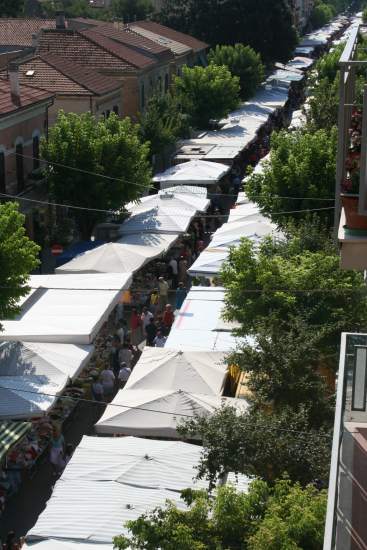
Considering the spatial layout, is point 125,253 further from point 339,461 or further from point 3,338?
point 339,461

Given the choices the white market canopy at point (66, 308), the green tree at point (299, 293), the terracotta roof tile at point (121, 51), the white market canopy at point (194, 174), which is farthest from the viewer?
the terracotta roof tile at point (121, 51)

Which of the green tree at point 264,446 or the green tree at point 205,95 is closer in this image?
the green tree at point 264,446

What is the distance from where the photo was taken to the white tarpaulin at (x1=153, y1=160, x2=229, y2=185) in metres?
35.8

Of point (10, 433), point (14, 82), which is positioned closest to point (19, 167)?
point (14, 82)

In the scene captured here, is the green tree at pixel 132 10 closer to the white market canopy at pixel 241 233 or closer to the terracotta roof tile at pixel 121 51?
the terracotta roof tile at pixel 121 51

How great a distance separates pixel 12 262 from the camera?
1942 cm

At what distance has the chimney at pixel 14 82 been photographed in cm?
3173

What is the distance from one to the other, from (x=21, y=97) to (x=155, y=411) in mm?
18038

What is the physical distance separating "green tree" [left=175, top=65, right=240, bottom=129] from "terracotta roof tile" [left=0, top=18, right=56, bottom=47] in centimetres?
1087

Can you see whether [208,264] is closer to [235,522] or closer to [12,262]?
[12,262]

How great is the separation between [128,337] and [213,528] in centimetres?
1390

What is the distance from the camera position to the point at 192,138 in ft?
156

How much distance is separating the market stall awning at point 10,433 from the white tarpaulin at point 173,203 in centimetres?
1475

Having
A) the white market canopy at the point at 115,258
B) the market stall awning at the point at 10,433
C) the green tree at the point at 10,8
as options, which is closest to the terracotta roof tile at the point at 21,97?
the white market canopy at the point at 115,258
